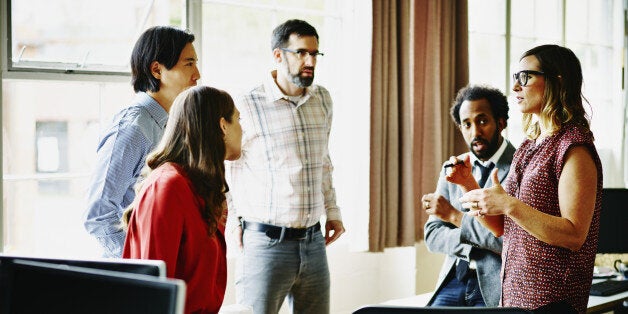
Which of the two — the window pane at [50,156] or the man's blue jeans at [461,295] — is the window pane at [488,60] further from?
the window pane at [50,156]

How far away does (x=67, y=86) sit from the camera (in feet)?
10.2

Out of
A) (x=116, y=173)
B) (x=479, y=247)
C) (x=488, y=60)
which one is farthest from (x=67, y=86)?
(x=488, y=60)

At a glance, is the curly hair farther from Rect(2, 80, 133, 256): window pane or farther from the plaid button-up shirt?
Rect(2, 80, 133, 256): window pane

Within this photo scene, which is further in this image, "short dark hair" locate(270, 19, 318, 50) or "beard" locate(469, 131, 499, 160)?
"short dark hair" locate(270, 19, 318, 50)

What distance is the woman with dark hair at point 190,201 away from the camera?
171cm

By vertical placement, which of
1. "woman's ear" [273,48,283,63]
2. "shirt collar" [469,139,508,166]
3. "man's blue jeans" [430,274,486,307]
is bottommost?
"man's blue jeans" [430,274,486,307]

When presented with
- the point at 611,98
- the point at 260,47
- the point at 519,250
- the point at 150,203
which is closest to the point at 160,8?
the point at 260,47

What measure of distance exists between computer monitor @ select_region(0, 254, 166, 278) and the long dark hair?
0.42m

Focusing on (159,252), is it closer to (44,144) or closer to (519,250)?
(519,250)

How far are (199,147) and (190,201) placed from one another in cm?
15

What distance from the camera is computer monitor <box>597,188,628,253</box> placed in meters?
3.40

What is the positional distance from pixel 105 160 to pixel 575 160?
1.32 metres

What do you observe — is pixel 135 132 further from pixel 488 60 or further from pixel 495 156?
pixel 488 60

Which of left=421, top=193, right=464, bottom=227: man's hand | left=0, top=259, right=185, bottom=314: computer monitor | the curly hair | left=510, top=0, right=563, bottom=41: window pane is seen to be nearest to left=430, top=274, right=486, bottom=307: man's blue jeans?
left=421, top=193, right=464, bottom=227: man's hand
